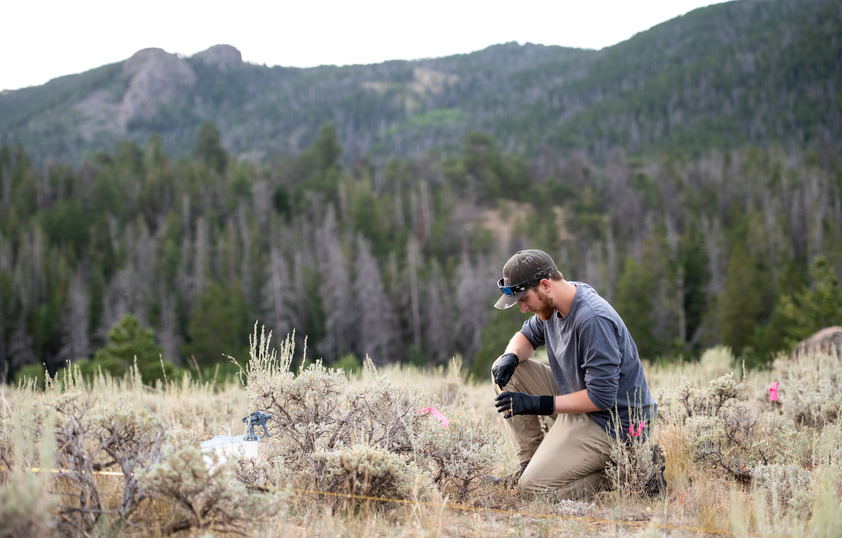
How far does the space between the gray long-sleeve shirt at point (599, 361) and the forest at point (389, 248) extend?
77.6 feet

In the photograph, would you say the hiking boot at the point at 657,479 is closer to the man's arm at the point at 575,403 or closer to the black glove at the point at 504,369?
the man's arm at the point at 575,403

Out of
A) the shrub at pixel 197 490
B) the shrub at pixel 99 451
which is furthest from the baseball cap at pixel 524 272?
the shrub at pixel 99 451

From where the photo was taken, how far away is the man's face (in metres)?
4.42

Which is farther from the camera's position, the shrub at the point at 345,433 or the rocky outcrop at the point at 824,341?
the rocky outcrop at the point at 824,341

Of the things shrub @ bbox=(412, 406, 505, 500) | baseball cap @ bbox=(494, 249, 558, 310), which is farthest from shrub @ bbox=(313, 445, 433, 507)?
baseball cap @ bbox=(494, 249, 558, 310)

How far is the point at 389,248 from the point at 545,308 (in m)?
71.7

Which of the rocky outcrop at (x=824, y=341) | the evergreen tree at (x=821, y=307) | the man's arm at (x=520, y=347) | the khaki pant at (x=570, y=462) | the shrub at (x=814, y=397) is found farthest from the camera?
the evergreen tree at (x=821, y=307)

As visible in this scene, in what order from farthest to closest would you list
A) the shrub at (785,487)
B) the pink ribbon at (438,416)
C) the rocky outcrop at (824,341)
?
the rocky outcrop at (824,341) < the pink ribbon at (438,416) < the shrub at (785,487)

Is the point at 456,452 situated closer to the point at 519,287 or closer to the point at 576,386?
the point at 576,386

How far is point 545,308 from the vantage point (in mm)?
4531

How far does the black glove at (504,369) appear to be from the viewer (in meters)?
4.73

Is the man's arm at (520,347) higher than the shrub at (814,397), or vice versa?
the man's arm at (520,347)

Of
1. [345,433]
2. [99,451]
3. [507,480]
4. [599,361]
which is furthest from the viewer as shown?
[507,480]

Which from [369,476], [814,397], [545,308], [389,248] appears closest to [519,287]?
[545,308]
